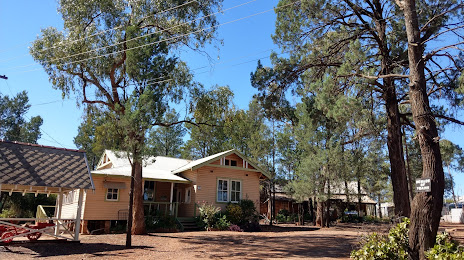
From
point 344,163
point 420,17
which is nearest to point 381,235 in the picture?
point 420,17

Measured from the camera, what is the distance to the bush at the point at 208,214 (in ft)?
59.1

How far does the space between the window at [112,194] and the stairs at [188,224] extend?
376cm

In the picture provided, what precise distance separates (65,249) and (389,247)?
968 centimetres

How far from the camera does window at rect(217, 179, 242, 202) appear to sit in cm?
2061

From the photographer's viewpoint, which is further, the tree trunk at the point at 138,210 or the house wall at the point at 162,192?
the house wall at the point at 162,192

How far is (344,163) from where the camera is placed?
2139 centimetres

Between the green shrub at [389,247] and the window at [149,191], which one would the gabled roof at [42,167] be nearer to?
the window at [149,191]

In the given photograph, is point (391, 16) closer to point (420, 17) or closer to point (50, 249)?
point (420, 17)

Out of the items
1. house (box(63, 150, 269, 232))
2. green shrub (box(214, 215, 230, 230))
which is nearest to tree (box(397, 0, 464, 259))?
green shrub (box(214, 215, 230, 230))

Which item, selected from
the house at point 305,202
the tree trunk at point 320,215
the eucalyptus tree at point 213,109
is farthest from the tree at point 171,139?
the eucalyptus tree at point 213,109

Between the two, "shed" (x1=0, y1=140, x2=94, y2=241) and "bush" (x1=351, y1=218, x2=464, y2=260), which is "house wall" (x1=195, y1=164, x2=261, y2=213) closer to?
"shed" (x1=0, y1=140, x2=94, y2=241)

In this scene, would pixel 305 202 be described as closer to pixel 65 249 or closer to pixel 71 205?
pixel 71 205

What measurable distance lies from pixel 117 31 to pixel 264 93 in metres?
7.29

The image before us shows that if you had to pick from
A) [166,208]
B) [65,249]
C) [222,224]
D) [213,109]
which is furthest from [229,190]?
[65,249]
